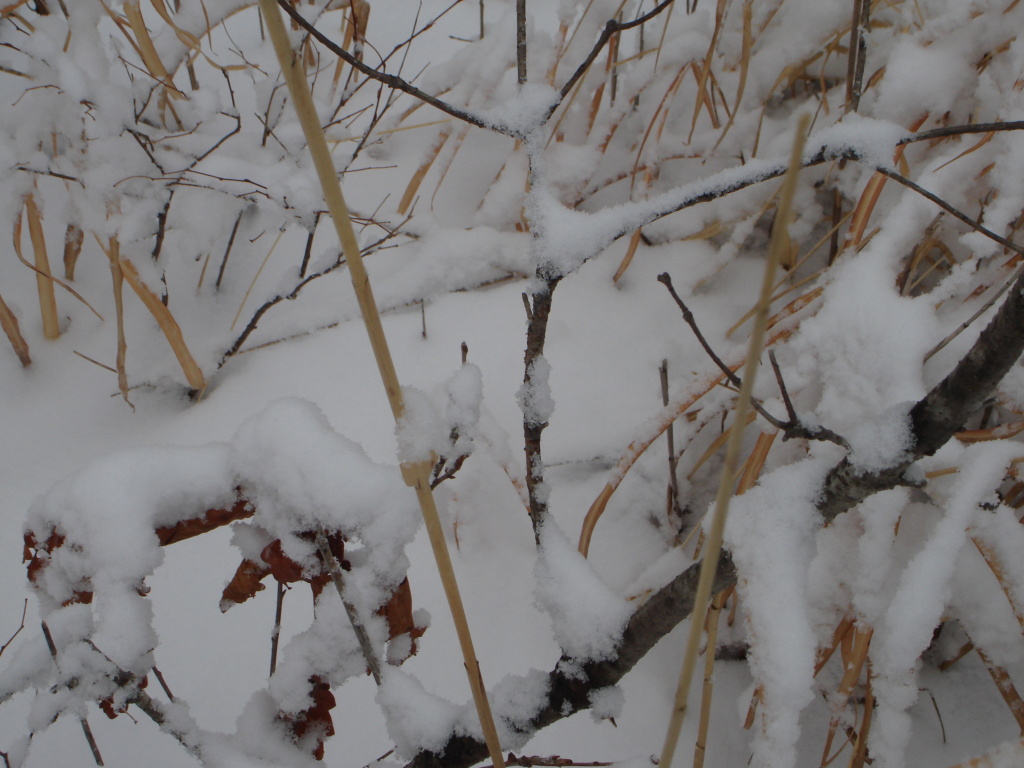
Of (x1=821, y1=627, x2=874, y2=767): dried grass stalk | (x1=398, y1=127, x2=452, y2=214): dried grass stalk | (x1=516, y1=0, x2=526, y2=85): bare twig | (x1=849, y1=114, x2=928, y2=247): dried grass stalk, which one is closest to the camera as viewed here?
(x1=516, y1=0, x2=526, y2=85): bare twig

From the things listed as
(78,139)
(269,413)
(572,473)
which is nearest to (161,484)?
(269,413)

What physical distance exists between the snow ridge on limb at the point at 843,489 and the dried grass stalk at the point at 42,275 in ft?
2.50

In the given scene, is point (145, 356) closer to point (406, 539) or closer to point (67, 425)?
point (67, 425)

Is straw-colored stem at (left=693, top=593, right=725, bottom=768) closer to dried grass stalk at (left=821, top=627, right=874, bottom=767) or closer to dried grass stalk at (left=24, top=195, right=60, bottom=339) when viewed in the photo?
dried grass stalk at (left=821, top=627, right=874, bottom=767)

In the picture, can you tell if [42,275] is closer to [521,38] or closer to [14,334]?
[14,334]

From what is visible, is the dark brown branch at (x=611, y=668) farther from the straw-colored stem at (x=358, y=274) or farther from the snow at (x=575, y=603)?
the straw-colored stem at (x=358, y=274)

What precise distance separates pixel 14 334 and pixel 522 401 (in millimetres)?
750

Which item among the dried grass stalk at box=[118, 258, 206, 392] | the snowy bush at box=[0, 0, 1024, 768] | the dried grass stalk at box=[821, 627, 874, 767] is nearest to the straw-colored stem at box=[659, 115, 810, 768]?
the snowy bush at box=[0, 0, 1024, 768]

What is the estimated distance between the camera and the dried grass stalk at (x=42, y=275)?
2.75ft

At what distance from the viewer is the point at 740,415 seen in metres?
0.23

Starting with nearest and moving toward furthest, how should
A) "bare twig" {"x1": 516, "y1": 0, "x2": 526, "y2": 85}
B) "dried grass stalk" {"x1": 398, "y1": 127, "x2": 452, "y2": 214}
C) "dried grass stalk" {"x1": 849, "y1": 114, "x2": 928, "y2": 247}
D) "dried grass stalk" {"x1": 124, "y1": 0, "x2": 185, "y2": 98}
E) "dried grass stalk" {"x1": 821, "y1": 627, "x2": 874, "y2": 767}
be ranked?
"bare twig" {"x1": 516, "y1": 0, "x2": 526, "y2": 85} → "dried grass stalk" {"x1": 821, "y1": 627, "x2": 874, "y2": 767} → "dried grass stalk" {"x1": 849, "y1": 114, "x2": 928, "y2": 247} → "dried grass stalk" {"x1": 124, "y1": 0, "x2": 185, "y2": 98} → "dried grass stalk" {"x1": 398, "y1": 127, "x2": 452, "y2": 214}

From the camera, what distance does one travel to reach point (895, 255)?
73 cm

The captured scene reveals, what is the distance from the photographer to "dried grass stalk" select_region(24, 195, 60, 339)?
837 millimetres

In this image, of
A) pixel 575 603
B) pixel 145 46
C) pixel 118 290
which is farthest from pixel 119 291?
pixel 575 603
